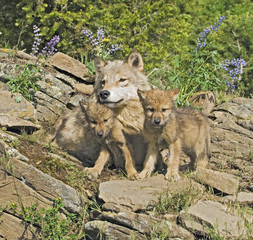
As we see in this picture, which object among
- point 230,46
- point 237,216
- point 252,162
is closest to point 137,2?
point 230,46

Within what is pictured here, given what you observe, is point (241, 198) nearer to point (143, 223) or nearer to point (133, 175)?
point (143, 223)

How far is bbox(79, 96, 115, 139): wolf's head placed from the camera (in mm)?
6410

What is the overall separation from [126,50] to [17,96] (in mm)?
3526

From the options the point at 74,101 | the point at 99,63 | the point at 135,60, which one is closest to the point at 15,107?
the point at 74,101

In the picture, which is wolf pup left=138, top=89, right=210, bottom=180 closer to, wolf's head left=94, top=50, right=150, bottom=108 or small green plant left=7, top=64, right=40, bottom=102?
wolf's head left=94, top=50, right=150, bottom=108

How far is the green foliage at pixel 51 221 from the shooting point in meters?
5.40

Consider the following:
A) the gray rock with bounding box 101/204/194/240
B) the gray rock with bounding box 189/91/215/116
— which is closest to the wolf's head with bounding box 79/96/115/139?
the gray rock with bounding box 101/204/194/240

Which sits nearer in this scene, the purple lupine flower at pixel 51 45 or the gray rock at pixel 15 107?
the gray rock at pixel 15 107

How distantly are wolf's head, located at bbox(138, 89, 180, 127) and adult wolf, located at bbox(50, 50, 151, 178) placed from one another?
0.54m

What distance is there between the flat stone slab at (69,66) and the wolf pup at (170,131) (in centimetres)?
281

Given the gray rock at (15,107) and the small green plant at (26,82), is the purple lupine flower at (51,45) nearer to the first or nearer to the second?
the small green plant at (26,82)

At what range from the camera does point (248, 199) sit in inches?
215

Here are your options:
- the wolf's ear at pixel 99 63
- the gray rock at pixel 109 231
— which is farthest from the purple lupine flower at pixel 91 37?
the gray rock at pixel 109 231

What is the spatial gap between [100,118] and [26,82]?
2.16 m
